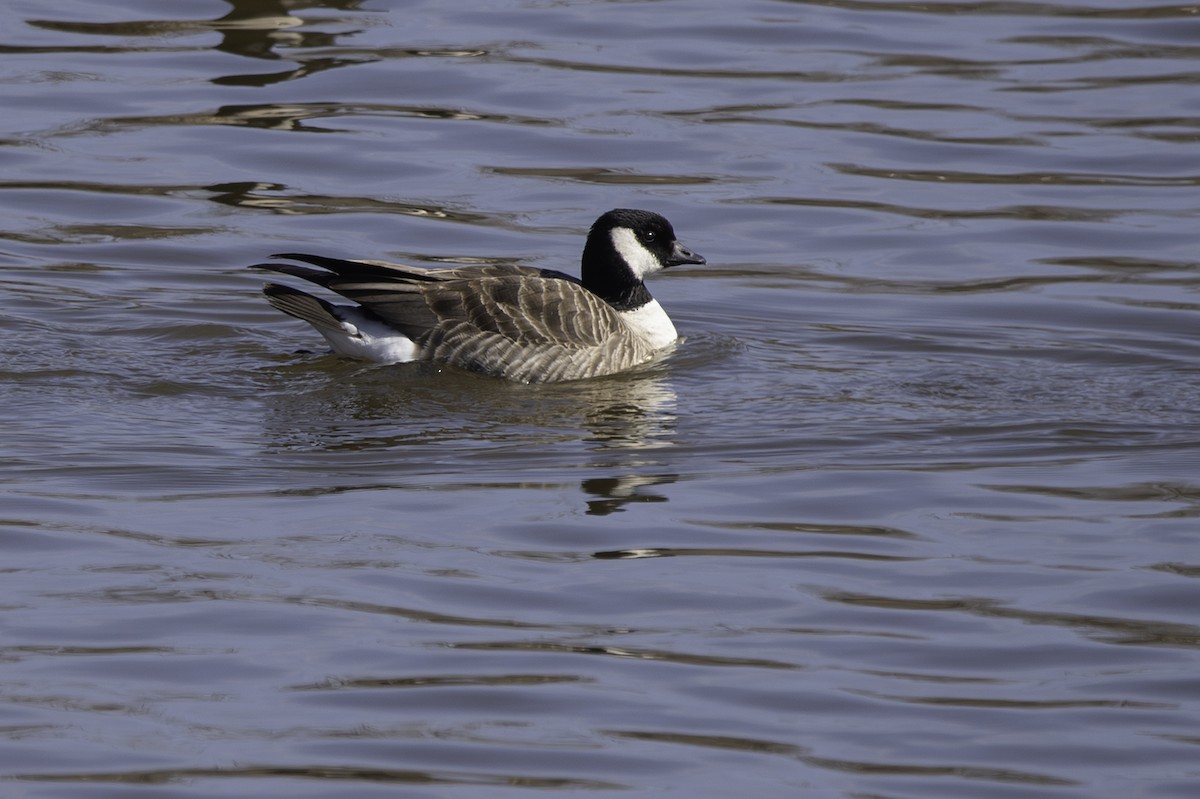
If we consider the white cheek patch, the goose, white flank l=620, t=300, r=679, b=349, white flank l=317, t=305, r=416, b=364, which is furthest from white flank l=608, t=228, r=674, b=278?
white flank l=317, t=305, r=416, b=364

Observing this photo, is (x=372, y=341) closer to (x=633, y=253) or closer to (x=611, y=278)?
(x=611, y=278)

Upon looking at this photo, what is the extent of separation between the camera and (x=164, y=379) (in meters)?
10.9

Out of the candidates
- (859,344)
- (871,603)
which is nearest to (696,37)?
(859,344)

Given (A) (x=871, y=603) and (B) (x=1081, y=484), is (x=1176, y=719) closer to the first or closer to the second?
(A) (x=871, y=603)

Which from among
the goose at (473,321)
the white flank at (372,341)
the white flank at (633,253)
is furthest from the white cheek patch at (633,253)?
the white flank at (372,341)

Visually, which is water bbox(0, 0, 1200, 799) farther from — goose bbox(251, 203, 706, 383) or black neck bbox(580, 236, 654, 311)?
black neck bbox(580, 236, 654, 311)

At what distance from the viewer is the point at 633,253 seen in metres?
12.0

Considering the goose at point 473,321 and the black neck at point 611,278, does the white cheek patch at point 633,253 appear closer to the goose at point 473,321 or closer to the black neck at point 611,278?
the black neck at point 611,278

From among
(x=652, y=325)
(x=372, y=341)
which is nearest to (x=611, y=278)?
(x=652, y=325)

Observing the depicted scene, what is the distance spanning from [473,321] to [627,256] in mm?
1219

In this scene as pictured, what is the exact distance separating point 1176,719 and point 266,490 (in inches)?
165

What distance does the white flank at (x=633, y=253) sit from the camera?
470 inches

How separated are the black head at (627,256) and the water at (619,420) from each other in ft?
1.96

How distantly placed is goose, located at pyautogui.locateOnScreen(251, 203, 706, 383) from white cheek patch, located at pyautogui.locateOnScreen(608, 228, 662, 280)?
1.38 feet
